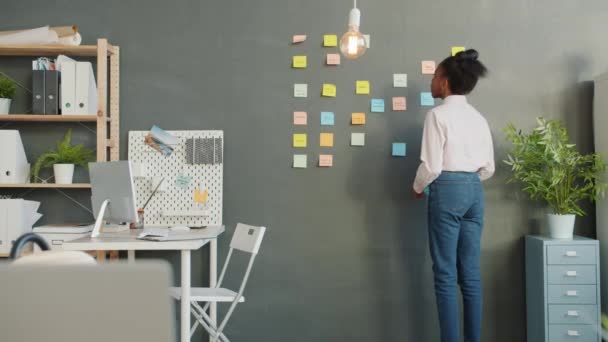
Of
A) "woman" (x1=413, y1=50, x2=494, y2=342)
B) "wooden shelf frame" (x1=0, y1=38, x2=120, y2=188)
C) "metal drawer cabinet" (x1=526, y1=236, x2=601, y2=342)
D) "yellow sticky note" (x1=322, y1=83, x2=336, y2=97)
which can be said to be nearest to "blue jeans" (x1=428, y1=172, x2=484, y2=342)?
"woman" (x1=413, y1=50, x2=494, y2=342)

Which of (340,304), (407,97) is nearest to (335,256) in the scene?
(340,304)

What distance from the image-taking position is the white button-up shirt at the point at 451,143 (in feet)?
9.72

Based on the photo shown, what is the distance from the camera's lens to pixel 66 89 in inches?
132

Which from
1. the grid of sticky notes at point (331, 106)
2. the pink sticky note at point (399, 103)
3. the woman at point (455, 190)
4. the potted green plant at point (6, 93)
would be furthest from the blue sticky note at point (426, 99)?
the potted green plant at point (6, 93)

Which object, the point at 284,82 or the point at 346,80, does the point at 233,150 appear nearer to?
the point at 284,82

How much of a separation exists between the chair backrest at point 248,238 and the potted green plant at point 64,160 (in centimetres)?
113

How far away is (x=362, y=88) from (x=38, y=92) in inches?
78.9

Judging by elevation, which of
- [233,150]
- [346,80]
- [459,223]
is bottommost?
[459,223]

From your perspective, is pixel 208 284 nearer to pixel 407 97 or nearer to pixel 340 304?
pixel 340 304

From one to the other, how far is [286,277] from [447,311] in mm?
1049

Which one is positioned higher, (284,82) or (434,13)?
(434,13)

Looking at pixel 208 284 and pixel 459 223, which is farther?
pixel 208 284

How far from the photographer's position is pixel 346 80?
139 inches

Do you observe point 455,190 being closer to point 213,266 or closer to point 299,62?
point 299,62
